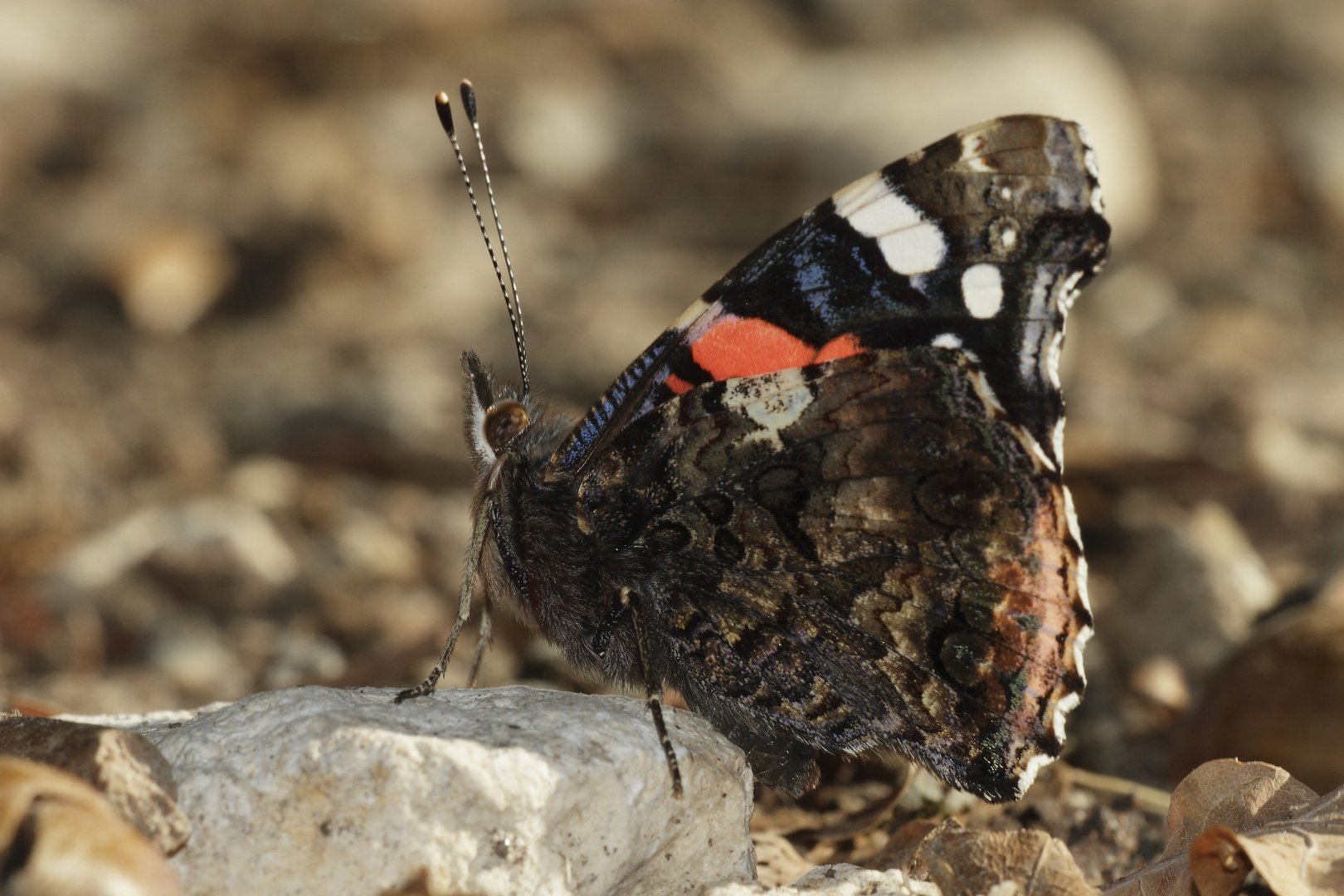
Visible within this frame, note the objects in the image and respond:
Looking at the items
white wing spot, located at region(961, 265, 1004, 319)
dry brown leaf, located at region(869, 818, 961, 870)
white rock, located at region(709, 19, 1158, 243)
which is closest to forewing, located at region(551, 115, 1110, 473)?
white wing spot, located at region(961, 265, 1004, 319)

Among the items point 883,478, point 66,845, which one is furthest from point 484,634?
point 66,845

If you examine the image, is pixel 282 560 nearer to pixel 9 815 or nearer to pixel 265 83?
pixel 9 815

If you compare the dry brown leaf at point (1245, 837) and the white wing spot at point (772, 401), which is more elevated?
the white wing spot at point (772, 401)

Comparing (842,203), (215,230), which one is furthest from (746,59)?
(842,203)

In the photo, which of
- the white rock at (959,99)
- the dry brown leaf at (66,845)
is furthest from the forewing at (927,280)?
the white rock at (959,99)

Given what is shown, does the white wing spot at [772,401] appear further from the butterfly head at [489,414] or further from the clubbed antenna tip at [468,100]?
the clubbed antenna tip at [468,100]

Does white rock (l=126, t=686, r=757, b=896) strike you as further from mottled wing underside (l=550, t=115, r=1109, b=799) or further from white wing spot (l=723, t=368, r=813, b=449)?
white wing spot (l=723, t=368, r=813, b=449)
